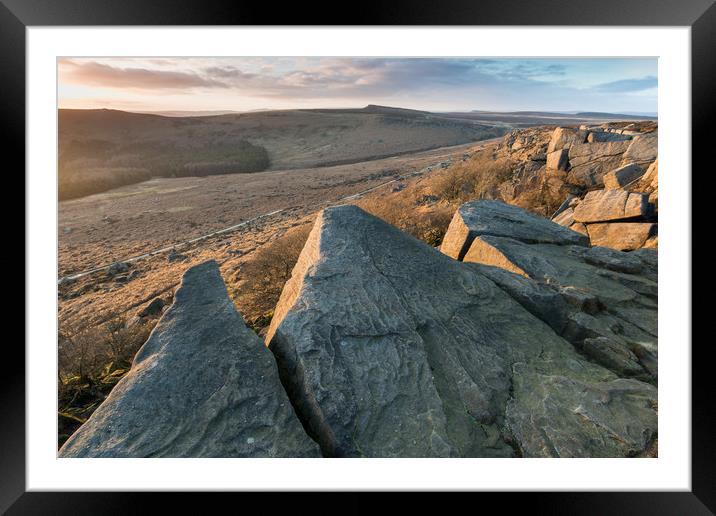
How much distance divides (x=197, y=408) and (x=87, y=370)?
2.68 meters

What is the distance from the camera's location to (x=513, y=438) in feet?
9.28

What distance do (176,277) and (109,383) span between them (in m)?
5.02

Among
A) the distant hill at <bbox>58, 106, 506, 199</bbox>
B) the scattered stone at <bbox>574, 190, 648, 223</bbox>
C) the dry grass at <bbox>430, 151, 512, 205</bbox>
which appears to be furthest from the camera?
the distant hill at <bbox>58, 106, 506, 199</bbox>

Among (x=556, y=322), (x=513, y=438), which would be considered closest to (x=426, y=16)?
(x=556, y=322)

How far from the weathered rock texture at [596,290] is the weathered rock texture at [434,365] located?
0.06 metres

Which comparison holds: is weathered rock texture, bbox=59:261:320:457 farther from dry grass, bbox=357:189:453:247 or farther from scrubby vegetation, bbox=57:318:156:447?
dry grass, bbox=357:189:453:247

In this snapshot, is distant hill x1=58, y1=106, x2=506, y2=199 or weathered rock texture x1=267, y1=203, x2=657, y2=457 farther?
distant hill x1=58, y1=106, x2=506, y2=199

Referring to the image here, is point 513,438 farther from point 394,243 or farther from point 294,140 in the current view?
point 294,140

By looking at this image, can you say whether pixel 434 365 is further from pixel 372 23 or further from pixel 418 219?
pixel 418 219

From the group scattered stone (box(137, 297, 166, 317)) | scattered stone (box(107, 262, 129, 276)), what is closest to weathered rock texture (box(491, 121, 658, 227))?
scattered stone (box(137, 297, 166, 317))

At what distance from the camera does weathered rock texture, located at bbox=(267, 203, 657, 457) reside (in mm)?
Result: 2775

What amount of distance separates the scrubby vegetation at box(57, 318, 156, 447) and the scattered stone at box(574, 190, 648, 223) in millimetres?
7554

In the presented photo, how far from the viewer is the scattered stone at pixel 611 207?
21.0 feet

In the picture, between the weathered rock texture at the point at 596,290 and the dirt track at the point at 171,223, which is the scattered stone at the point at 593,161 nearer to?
the weathered rock texture at the point at 596,290
